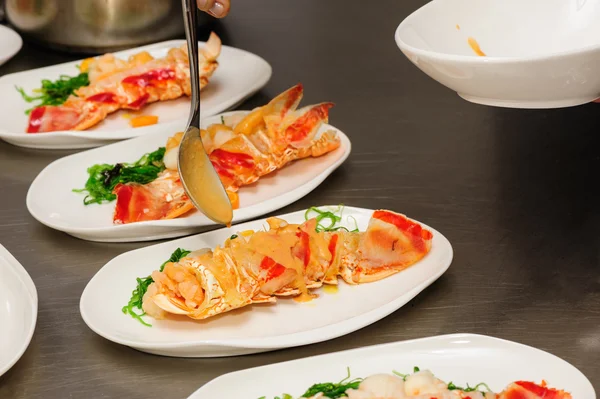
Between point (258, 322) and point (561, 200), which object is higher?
point (561, 200)

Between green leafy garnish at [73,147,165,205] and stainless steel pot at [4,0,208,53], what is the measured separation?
74cm

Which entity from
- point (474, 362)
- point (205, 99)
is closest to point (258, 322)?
point (474, 362)

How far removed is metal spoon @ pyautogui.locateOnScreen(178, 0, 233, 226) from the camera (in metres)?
2.09

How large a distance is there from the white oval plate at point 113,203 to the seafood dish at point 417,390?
28.9 inches

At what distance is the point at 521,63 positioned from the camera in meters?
1.49

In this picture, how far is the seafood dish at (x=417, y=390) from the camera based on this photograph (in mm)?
1600

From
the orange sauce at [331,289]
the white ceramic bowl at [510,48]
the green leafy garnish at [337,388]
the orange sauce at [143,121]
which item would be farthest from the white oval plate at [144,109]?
the green leafy garnish at [337,388]

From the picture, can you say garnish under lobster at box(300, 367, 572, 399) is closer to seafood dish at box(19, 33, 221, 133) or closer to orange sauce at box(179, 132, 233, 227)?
orange sauce at box(179, 132, 233, 227)

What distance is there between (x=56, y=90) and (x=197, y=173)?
43.4 inches

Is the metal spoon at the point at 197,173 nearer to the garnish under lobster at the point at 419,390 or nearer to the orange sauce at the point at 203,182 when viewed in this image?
the orange sauce at the point at 203,182

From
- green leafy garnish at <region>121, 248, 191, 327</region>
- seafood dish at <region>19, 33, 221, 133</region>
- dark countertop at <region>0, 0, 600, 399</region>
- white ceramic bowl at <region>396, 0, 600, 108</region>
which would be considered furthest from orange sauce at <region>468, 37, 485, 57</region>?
seafood dish at <region>19, 33, 221, 133</region>

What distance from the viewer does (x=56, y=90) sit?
3.01 metres

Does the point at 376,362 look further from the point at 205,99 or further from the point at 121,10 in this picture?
the point at 121,10

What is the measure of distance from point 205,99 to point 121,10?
46 cm
